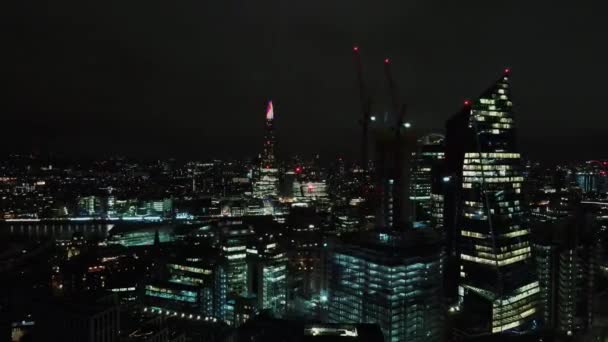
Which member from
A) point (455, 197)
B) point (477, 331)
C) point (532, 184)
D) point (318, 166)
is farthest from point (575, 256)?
point (318, 166)

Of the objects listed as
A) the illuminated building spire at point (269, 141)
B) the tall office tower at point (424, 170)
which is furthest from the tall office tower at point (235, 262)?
the illuminated building spire at point (269, 141)

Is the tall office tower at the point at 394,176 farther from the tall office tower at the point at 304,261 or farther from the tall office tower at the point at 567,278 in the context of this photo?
the tall office tower at the point at 567,278

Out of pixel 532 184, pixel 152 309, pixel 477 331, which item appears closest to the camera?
pixel 477 331

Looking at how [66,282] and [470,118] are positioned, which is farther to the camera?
[66,282]

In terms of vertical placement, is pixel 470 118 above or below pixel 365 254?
above

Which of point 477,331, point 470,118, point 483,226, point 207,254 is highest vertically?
point 470,118

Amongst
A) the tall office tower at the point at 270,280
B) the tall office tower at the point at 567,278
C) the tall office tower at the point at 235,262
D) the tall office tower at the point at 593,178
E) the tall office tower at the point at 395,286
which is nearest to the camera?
the tall office tower at the point at 395,286

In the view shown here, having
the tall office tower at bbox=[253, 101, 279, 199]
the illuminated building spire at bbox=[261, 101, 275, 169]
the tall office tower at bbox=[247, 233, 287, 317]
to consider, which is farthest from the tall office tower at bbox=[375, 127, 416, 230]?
the illuminated building spire at bbox=[261, 101, 275, 169]

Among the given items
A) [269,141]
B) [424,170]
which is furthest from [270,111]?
[424,170]

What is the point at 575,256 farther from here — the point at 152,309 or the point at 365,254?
the point at 152,309
